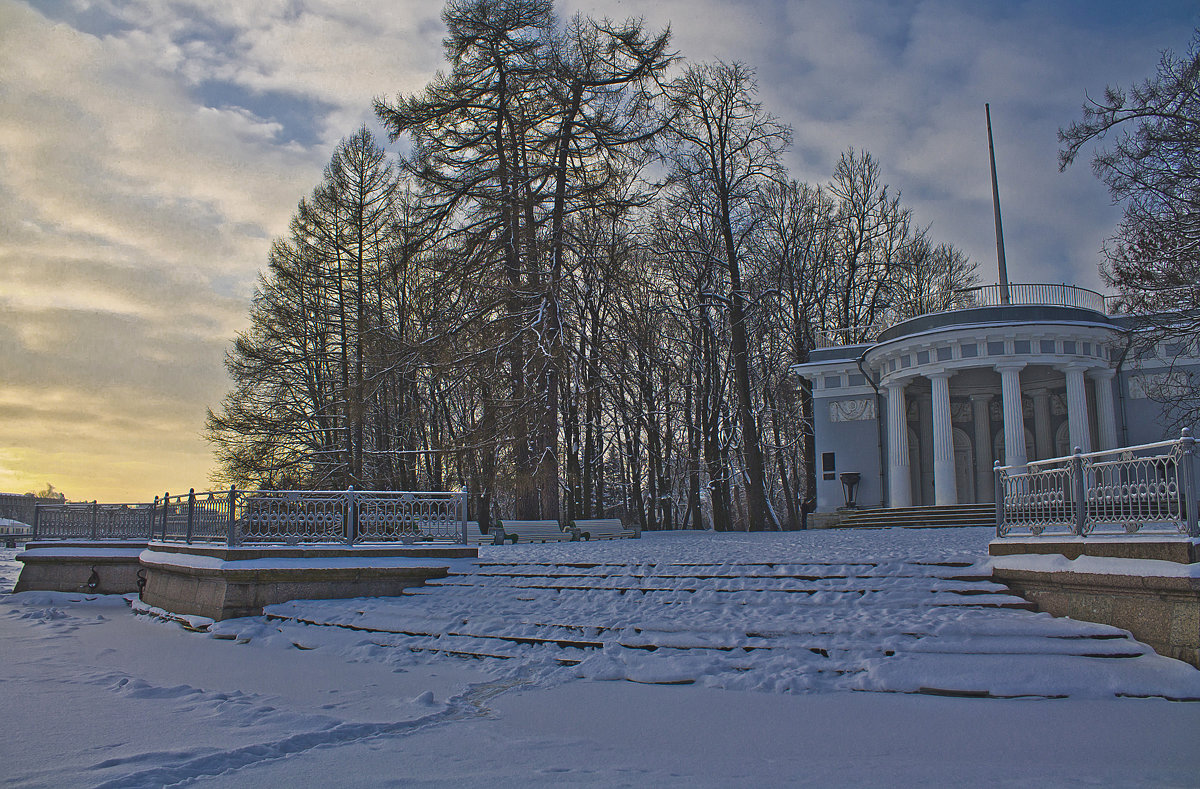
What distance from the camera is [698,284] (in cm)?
2703

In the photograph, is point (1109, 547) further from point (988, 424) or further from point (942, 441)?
point (988, 424)

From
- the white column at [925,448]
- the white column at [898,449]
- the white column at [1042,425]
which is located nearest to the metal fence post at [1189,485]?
the white column at [898,449]

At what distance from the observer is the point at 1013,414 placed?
19.2 meters

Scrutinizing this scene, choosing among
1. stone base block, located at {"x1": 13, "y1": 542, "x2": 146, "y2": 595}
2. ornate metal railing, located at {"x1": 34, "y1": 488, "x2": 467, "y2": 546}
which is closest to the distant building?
ornate metal railing, located at {"x1": 34, "y1": 488, "x2": 467, "y2": 546}

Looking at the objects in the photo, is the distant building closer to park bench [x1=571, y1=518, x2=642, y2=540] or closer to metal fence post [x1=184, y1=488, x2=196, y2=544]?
park bench [x1=571, y1=518, x2=642, y2=540]

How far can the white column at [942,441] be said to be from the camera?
65.6 feet

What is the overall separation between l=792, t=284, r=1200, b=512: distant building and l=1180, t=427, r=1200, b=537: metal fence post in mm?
12251

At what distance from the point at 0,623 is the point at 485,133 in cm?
1498

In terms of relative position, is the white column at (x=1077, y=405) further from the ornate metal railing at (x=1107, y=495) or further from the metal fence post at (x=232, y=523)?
the metal fence post at (x=232, y=523)

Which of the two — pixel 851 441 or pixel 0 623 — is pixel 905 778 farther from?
pixel 851 441

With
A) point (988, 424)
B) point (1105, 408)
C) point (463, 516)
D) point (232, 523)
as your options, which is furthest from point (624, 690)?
point (988, 424)

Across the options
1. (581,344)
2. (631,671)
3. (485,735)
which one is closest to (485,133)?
(581,344)

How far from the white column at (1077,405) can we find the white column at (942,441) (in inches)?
104

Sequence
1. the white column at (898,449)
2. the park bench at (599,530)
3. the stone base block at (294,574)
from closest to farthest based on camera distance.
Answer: the stone base block at (294,574), the park bench at (599,530), the white column at (898,449)
